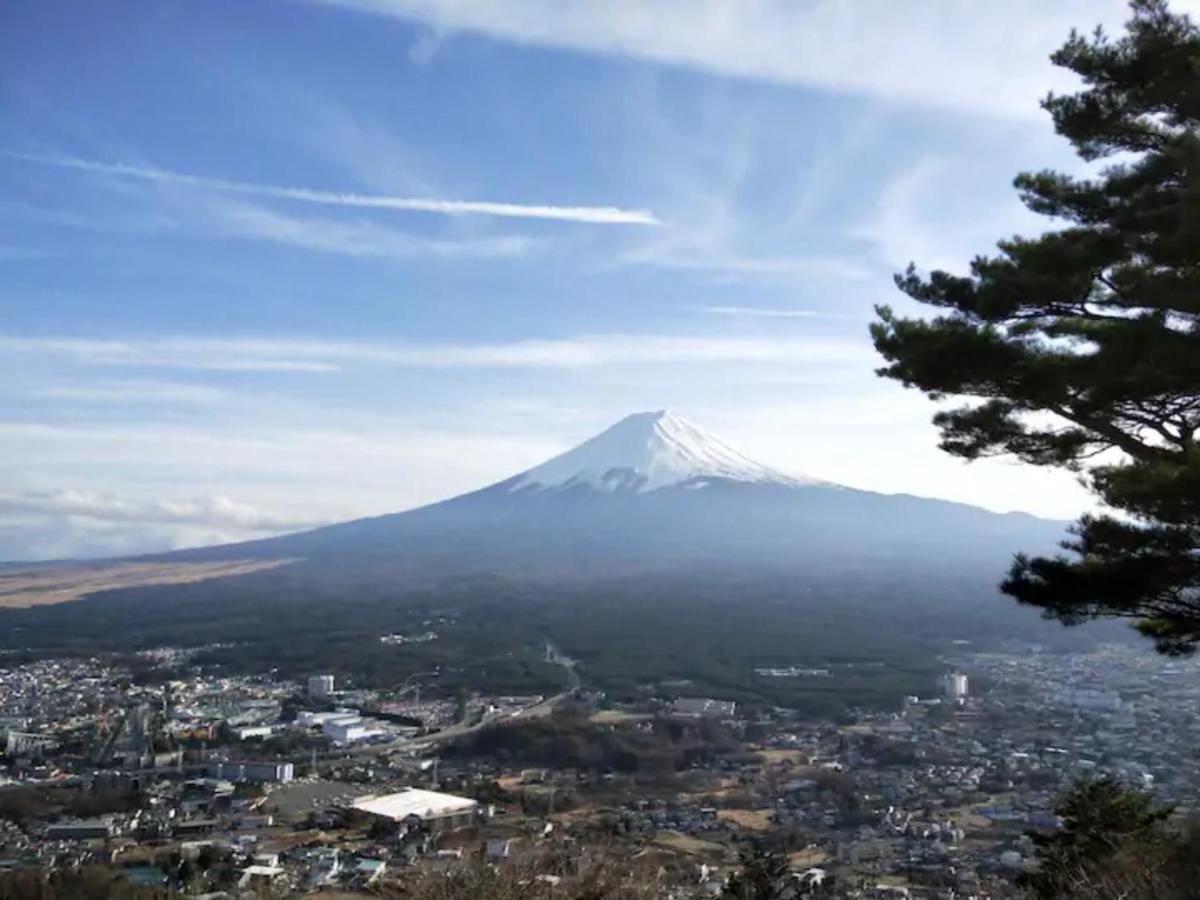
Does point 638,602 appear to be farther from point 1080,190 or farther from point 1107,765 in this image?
point 1080,190

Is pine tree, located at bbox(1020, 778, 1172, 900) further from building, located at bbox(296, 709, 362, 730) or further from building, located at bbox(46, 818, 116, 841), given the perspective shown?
building, located at bbox(296, 709, 362, 730)

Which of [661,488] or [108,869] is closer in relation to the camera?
[108,869]

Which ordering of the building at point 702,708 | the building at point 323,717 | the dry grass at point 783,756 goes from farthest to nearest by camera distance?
the building at point 702,708 → the building at point 323,717 → the dry grass at point 783,756

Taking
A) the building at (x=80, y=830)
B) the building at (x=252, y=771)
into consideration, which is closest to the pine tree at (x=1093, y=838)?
the building at (x=80, y=830)

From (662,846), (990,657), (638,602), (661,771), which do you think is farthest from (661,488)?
(662,846)

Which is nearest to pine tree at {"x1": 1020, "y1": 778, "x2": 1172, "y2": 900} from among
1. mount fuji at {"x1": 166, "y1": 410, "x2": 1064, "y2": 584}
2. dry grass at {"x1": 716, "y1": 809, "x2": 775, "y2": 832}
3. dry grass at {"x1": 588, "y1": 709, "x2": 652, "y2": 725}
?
dry grass at {"x1": 716, "y1": 809, "x2": 775, "y2": 832}

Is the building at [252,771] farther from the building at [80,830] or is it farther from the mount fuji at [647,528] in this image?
the mount fuji at [647,528]
